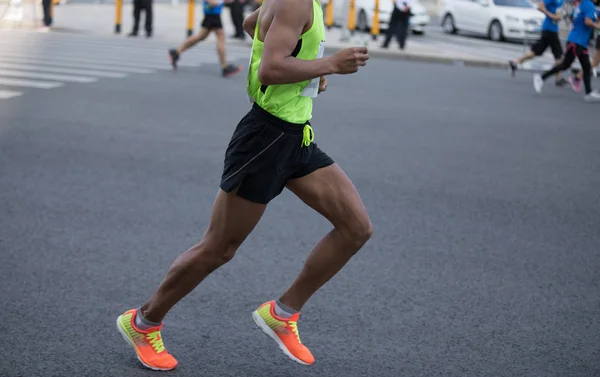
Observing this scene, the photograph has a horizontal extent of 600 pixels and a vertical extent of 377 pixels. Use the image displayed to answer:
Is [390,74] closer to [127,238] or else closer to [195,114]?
[195,114]

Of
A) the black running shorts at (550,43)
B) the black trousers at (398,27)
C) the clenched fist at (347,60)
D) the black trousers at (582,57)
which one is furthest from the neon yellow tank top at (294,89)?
the black trousers at (398,27)

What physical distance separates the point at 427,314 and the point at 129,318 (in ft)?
5.30

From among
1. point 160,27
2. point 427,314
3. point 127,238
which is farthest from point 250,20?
point 160,27

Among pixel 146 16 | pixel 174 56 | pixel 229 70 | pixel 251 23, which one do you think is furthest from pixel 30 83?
pixel 146 16

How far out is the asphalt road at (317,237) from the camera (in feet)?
14.5

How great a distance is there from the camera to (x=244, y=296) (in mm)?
5203

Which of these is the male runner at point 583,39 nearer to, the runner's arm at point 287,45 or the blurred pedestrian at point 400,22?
the blurred pedestrian at point 400,22

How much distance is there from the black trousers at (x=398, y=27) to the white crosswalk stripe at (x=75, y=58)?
3601 mm

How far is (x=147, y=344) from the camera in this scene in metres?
4.13

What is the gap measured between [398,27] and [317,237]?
59.1ft

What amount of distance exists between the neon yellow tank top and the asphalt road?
112cm

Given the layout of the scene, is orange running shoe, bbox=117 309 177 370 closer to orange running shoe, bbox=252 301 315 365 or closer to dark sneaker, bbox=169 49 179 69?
orange running shoe, bbox=252 301 315 365

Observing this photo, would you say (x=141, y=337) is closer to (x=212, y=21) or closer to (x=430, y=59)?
(x=212, y=21)

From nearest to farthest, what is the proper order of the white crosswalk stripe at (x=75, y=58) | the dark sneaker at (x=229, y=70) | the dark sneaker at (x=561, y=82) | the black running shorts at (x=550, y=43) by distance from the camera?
the white crosswalk stripe at (x=75, y=58) < the dark sneaker at (x=229, y=70) < the black running shorts at (x=550, y=43) < the dark sneaker at (x=561, y=82)
